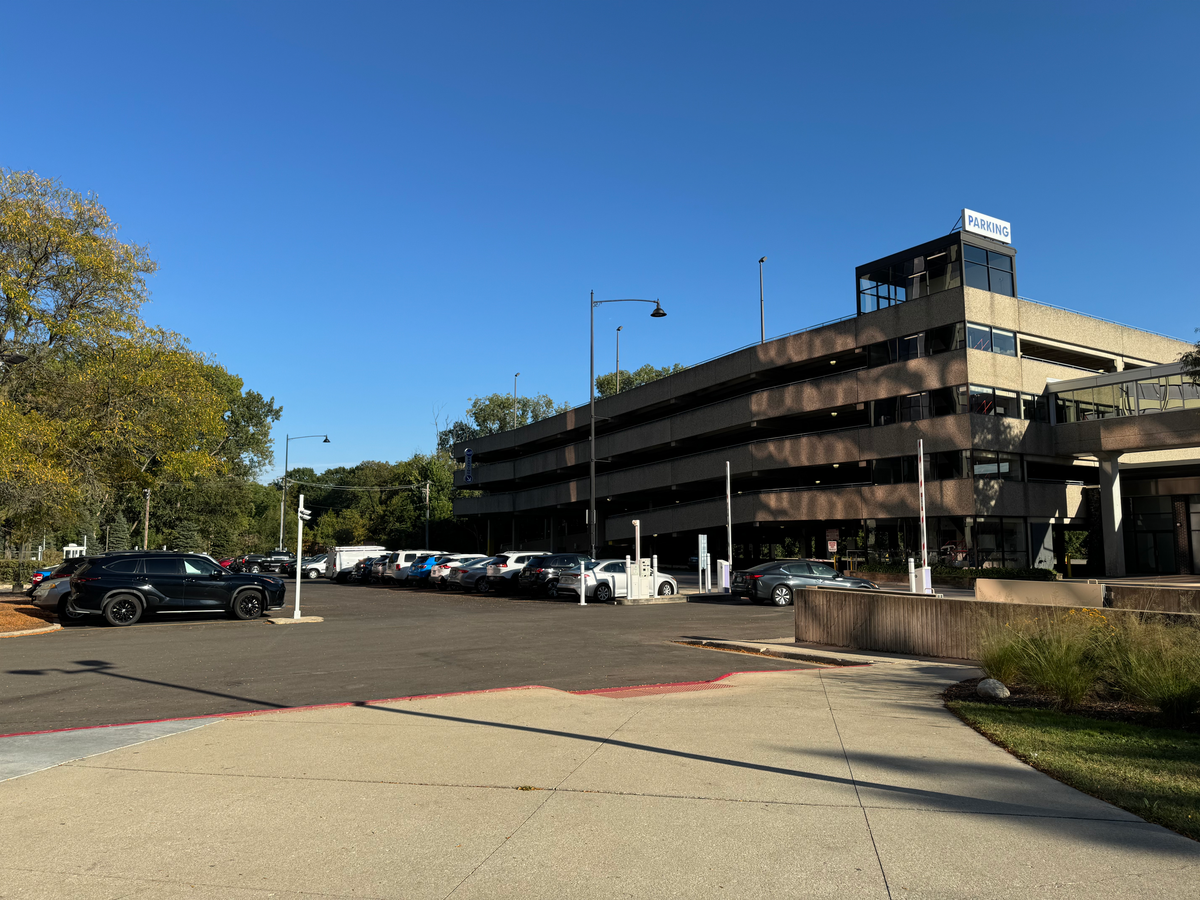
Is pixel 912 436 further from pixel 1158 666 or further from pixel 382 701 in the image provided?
pixel 382 701

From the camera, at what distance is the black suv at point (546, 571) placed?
32.6 metres

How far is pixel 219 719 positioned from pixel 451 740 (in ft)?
9.36

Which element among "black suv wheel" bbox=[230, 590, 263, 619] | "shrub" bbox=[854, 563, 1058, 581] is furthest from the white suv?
"shrub" bbox=[854, 563, 1058, 581]

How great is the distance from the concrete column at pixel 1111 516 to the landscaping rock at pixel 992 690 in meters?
35.9

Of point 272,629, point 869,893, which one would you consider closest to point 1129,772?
point 869,893

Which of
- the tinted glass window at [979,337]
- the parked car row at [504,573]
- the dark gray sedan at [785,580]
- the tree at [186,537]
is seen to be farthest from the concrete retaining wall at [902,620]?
the tree at [186,537]

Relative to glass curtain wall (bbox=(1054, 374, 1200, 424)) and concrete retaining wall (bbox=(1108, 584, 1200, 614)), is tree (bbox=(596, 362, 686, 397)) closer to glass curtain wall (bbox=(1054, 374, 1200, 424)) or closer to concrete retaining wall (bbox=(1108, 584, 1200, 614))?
glass curtain wall (bbox=(1054, 374, 1200, 424))

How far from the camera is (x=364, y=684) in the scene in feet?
39.3

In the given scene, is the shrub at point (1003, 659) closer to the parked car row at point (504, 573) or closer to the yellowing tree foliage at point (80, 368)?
the parked car row at point (504, 573)

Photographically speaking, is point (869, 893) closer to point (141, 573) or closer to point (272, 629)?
point (272, 629)

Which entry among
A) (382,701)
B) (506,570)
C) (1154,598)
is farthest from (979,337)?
(382,701)

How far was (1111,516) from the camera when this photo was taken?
135 feet

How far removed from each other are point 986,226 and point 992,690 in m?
39.4

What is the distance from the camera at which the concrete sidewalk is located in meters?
4.66
